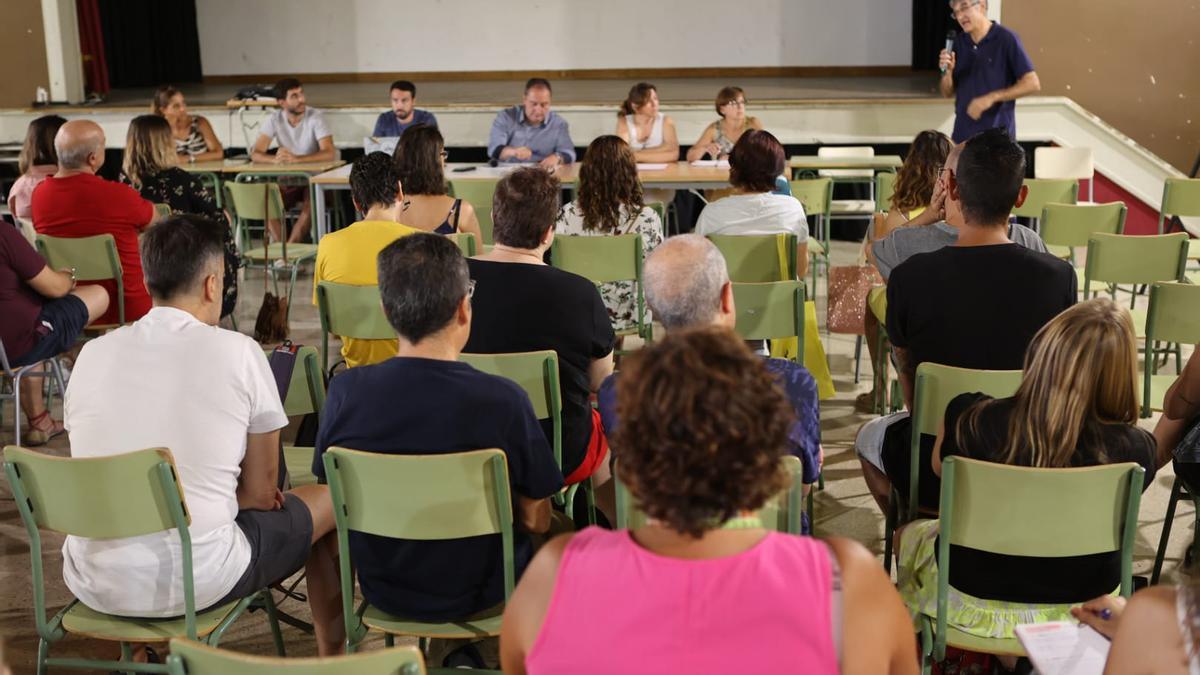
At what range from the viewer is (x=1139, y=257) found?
4.55 m

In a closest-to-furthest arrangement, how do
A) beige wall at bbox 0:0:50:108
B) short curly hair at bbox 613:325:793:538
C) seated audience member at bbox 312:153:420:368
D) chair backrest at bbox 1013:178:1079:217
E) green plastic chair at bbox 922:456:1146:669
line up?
short curly hair at bbox 613:325:793:538 < green plastic chair at bbox 922:456:1146:669 < seated audience member at bbox 312:153:420:368 < chair backrest at bbox 1013:178:1079:217 < beige wall at bbox 0:0:50:108

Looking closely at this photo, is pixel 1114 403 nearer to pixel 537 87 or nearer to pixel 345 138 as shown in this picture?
pixel 537 87

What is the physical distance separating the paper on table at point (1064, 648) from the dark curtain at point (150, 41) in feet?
38.0

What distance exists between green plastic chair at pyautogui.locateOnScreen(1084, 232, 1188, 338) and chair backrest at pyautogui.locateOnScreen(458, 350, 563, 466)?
2.61 m

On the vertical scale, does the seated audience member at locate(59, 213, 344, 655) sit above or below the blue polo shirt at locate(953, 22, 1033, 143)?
below

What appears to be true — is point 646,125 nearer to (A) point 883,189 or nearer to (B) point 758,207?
(A) point 883,189

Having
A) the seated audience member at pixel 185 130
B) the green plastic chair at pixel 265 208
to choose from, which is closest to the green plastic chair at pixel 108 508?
the green plastic chair at pixel 265 208

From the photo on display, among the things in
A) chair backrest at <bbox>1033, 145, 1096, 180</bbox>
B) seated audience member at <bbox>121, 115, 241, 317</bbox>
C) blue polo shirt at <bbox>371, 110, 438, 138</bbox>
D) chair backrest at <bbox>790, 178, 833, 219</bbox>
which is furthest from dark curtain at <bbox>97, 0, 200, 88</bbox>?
chair backrest at <bbox>1033, 145, 1096, 180</bbox>

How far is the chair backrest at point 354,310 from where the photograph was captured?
3.92m

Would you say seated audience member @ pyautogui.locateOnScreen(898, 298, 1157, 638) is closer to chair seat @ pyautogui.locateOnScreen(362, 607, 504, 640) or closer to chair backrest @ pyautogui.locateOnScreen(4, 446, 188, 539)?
chair seat @ pyautogui.locateOnScreen(362, 607, 504, 640)

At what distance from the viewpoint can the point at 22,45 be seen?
9.77 meters

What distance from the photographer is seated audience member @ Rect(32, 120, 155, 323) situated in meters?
4.88

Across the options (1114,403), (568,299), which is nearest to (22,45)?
(568,299)

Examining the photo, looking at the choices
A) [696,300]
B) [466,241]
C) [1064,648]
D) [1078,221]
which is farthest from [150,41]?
[1064,648]
